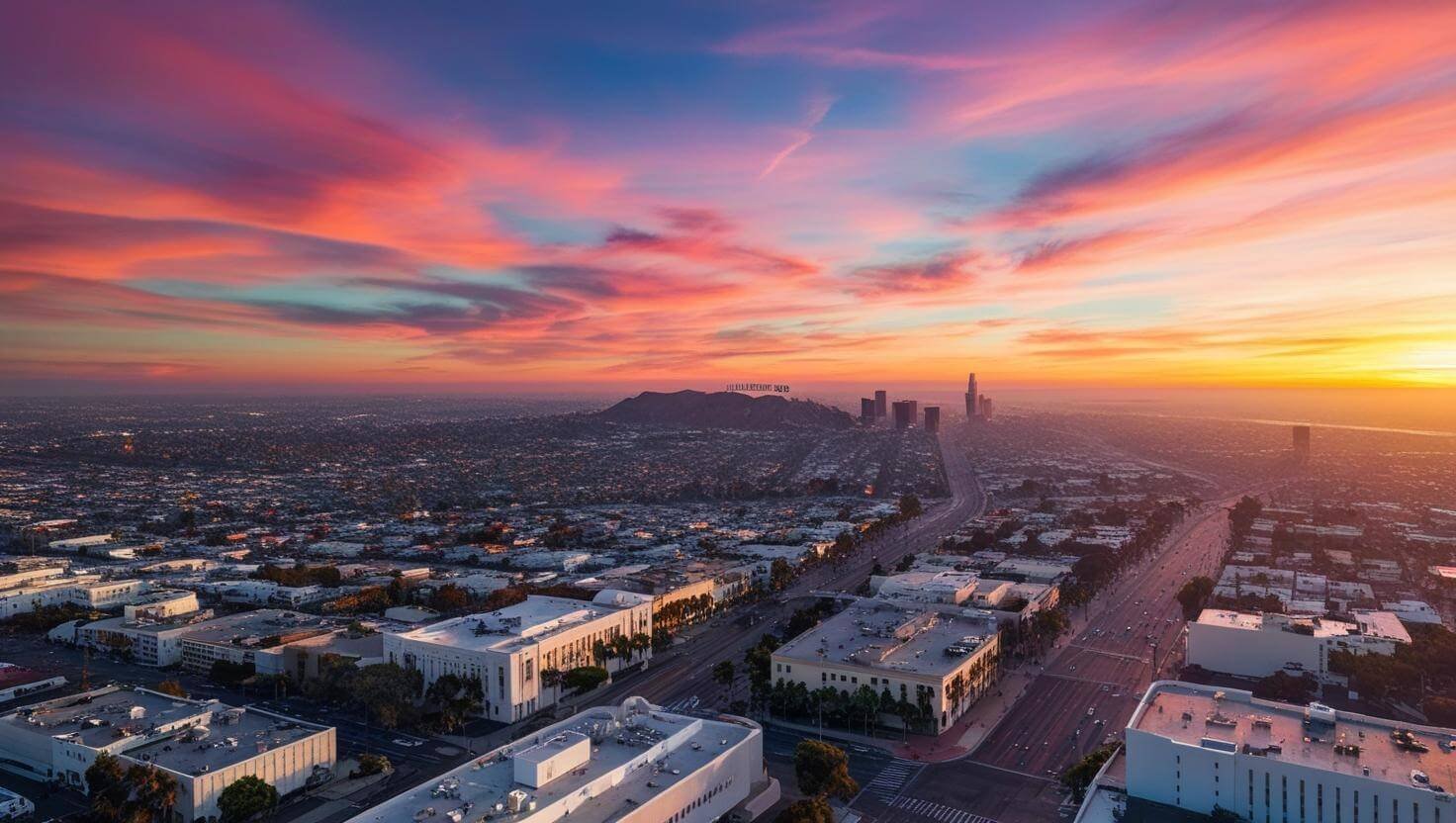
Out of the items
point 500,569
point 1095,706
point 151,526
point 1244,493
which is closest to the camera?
point 1095,706

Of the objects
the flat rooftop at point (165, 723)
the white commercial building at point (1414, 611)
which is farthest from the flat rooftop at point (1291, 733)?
the flat rooftop at point (165, 723)

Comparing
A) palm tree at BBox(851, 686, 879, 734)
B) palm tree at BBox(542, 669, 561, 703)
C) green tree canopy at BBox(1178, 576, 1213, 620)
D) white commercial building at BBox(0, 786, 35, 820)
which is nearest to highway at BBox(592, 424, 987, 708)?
palm tree at BBox(542, 669, 561, 703)

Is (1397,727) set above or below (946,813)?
above

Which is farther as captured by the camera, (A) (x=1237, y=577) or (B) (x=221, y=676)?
(A) (x=1237, y=577)

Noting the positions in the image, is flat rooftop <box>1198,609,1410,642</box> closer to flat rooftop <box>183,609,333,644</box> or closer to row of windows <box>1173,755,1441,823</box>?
row of windows <box>1173,755,1441,823</box>

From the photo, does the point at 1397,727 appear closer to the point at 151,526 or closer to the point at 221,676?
the point at 221,676

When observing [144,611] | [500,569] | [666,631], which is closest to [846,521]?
[500,569]

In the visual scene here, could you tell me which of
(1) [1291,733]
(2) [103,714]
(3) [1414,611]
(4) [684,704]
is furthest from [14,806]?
(3) [1414,611]
